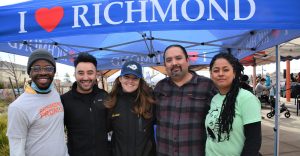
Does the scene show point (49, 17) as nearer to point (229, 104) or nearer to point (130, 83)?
point (130, 83)

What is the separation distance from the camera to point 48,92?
241 centimetres

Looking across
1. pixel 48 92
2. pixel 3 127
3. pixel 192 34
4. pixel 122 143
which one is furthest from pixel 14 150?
pixel 3 127

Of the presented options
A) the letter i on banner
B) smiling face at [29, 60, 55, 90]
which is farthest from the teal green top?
the letter i on banner

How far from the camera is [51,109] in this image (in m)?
2.36

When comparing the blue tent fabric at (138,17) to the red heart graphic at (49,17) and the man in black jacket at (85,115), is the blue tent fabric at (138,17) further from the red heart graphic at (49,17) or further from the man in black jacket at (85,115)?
the man in black jacket at (85,115)

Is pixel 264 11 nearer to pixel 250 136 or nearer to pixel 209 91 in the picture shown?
pixel 209 91

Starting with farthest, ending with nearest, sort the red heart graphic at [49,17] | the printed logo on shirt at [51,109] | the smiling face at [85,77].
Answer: the red heart graphic at [49,17]
the smiling face at [85,77]
the printed logo on shirt at [51,109]

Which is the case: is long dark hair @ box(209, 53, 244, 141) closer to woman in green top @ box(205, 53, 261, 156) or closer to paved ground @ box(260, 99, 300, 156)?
woman in green top @ box(205, 53, 261, 156)

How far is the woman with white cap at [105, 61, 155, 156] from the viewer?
8.63ft

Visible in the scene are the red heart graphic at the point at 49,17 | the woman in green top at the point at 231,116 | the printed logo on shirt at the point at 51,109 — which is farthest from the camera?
the red heart graphic at the point at 49,17

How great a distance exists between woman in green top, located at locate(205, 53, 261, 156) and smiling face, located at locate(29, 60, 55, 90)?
131 centimetres

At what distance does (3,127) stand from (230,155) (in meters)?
6.07

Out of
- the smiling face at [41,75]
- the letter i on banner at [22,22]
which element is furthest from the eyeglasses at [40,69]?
the letter i on banner at [22,22]

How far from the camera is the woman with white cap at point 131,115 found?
2629 mm
